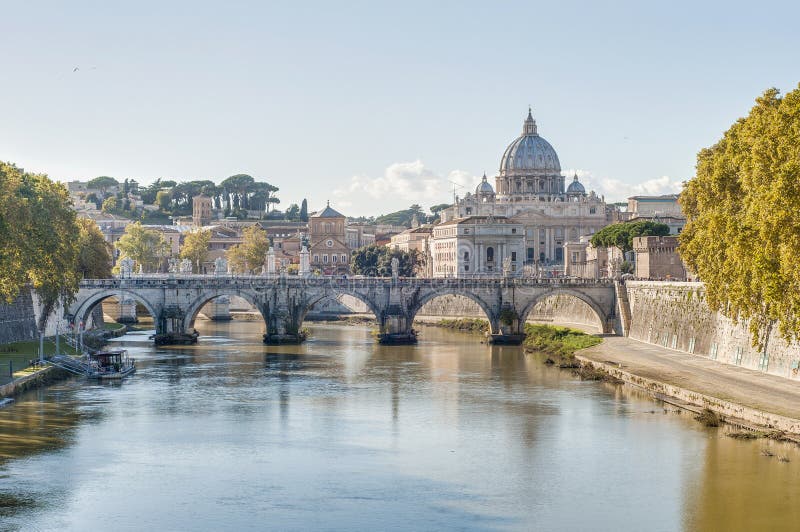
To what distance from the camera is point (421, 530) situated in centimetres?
2841

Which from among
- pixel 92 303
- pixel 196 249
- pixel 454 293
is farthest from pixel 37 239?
pixel 196 249

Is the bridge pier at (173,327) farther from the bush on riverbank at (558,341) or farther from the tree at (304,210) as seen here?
the tree at (304,210)

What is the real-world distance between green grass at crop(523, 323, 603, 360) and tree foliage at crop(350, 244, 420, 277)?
52.4 meters

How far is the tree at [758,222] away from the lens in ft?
125

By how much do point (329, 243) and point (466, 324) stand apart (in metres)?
60.5

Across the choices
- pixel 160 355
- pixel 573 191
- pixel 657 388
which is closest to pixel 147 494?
pixel 657 388

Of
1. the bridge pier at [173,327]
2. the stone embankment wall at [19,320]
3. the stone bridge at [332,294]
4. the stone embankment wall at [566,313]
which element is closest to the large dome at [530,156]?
the stone embankment wall at [566,313]

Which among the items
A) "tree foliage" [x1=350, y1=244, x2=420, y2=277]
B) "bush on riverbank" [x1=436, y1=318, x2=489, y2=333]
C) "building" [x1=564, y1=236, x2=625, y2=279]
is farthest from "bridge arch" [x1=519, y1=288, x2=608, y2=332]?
"tree foliage" [x1=350, y1=244, x2=420, y2=277]

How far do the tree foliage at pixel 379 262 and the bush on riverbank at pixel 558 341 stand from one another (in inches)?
2064

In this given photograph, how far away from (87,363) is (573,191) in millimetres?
131823

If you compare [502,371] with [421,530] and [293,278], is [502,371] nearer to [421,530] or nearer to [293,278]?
[293,278]

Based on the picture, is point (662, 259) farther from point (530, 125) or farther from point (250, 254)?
point (530, 125)

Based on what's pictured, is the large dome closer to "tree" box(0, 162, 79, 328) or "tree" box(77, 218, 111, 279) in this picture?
"tree" box(77, 218, 111, 279)

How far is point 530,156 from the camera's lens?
181250mm
